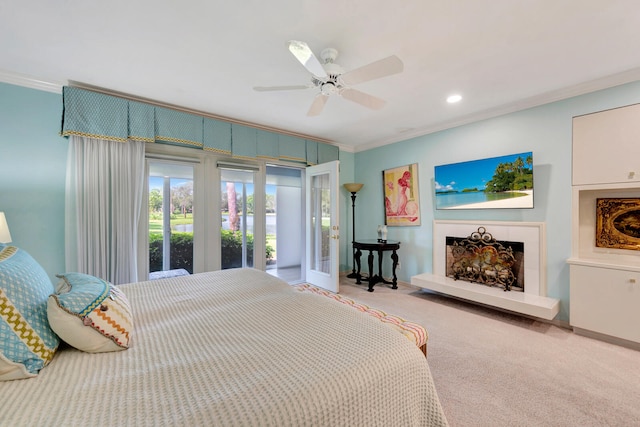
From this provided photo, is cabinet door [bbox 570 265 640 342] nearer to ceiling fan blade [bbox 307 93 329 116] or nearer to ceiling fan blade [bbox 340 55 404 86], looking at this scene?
ceiling fan blade [bbox 340 55 404 86]

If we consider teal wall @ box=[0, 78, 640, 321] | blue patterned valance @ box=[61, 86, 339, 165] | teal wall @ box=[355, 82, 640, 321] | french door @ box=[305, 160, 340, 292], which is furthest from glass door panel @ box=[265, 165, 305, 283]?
teal wall @ box=[0, 78, 640, 321]

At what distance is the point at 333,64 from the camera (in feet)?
6.52

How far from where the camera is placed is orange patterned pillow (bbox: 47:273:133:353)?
1009 millimetres

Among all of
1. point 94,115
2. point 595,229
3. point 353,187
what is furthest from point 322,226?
point 595,229

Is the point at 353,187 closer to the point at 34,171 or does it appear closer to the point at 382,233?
the point at 382,233

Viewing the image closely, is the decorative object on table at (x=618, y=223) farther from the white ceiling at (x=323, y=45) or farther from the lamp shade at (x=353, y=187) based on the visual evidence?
the lamp shade at (x=353, y=187)

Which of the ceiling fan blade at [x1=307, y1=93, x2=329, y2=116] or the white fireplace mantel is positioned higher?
the ceiling fan blade at [x1=307, y1=93, x2=329, y2=116]

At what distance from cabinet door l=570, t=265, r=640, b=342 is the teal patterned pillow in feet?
12.9

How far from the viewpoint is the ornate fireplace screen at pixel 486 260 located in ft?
10.2

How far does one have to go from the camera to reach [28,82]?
2.42m

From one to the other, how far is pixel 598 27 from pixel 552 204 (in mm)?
1725

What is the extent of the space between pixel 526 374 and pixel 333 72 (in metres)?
2.79

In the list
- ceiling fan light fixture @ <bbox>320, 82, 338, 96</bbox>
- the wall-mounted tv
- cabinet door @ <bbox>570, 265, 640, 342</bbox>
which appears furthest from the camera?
the wall-mounted tv

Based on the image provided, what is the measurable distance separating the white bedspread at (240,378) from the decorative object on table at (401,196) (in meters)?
3.07
